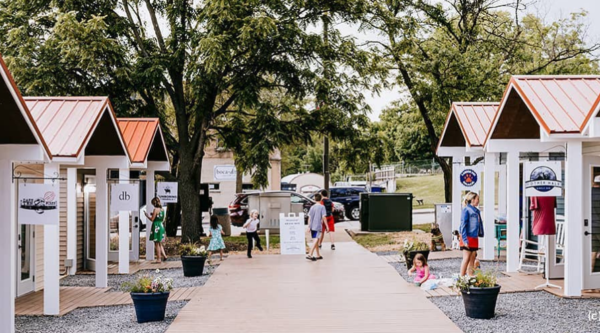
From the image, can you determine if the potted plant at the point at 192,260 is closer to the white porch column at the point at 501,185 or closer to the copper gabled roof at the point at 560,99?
the copper gabled roof at the point at 560,99

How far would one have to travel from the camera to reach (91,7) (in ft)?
65.5

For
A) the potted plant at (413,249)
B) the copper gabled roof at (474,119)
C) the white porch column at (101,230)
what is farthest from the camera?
the copper gabled roof at (474,119)

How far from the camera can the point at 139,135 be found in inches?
667

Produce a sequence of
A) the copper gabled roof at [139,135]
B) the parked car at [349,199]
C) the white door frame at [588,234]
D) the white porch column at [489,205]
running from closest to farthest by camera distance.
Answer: the white door frame at [588,234] → the copper gabled roof at [139,135] → the white porch column at [489,205] → the parked car at [349,199]

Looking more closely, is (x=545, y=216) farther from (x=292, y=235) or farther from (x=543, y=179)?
(x=292, y=235)

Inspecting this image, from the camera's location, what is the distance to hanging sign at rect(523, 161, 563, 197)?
11711 mm

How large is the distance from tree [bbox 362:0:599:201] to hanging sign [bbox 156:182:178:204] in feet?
27.5

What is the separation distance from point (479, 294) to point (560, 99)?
4.19m

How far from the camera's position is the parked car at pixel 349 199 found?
110ft

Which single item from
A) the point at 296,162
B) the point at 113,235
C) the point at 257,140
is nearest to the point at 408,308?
the point at 113,235

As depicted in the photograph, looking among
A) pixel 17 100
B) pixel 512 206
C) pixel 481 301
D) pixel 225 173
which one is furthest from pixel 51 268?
pixel 225 173

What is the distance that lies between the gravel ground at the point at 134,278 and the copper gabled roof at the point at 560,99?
284 inches

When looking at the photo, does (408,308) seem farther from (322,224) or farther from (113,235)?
(113,235)

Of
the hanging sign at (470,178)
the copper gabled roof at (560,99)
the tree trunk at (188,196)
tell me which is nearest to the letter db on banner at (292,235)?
the tree trunk at (188,196)
